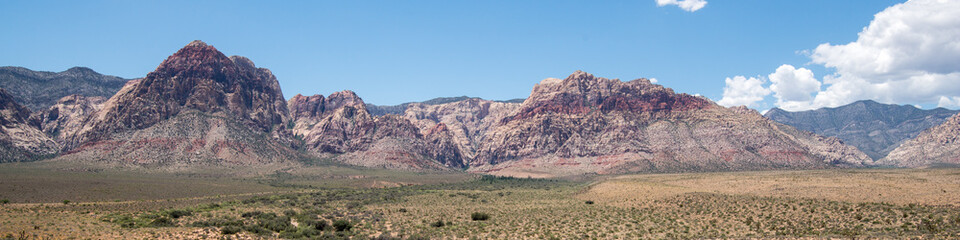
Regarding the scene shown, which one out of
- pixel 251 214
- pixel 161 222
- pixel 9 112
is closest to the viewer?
pixel 161 222

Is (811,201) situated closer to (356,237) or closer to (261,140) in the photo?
(356,237)

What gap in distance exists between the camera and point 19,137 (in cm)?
17012

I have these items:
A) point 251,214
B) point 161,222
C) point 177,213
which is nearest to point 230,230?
point 161,222

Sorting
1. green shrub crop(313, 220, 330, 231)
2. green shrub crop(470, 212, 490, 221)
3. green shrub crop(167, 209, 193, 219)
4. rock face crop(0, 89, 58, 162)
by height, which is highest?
rock face crop(0, 89, 58, 162)

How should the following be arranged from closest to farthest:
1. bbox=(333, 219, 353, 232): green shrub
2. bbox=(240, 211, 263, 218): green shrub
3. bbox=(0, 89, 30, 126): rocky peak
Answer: bbox=(333, 219, 353, 232): green shrub, bbox=(240, 211, 263, 218): green shrub, bbox=(0, 89, 30, 126): rocky peak

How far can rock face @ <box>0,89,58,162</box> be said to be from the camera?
158 meters

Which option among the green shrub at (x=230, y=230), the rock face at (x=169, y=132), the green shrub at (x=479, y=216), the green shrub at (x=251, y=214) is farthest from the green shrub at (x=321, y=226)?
the rock face at (x=169, y=132)

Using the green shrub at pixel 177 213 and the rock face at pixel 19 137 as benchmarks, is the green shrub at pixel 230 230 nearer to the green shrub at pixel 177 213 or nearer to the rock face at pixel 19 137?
the green shrub at pixel 177 213

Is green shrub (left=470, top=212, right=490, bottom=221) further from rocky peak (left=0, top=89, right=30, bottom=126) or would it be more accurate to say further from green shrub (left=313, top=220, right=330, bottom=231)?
rocky peak (left=0, top=89, right=30, bottom=126)

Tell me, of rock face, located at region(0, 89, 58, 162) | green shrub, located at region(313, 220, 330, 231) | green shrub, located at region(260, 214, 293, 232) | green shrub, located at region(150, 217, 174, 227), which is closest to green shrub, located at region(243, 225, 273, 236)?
green shrub, located at region(260, 214, 293, 232)

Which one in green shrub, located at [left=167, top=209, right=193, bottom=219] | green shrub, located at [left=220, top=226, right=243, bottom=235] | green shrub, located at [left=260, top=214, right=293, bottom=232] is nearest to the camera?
green shrub, located at [left=220, top=226, right=243, bottom=235]

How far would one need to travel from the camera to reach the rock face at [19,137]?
158 m

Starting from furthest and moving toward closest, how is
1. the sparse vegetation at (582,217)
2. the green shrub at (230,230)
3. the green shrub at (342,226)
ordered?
the green shrub at (342,226), the green shrub at (230,230), the sparse vegetation at (582,217)

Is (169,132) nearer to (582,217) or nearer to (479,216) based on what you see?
(479,216)
